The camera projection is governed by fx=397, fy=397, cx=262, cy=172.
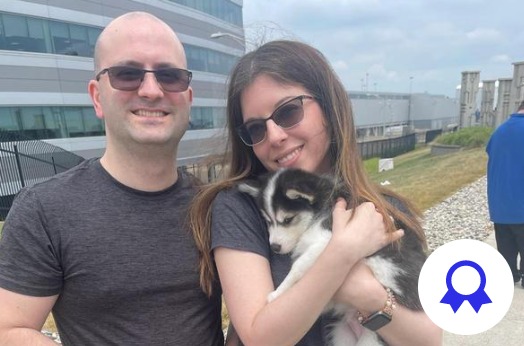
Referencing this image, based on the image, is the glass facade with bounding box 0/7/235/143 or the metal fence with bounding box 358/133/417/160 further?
the metal fence with bounding box 358/133/417/160

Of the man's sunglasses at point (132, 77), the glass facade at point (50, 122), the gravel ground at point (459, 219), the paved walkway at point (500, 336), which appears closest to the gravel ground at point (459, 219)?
the gravel ground at point (459, 219)

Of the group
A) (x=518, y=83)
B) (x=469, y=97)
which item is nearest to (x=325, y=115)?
(x=518, y=83)

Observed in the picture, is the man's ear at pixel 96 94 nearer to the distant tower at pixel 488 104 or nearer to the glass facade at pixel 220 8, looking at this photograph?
the distant tower at pixel 488 104

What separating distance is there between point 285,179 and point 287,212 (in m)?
0.22

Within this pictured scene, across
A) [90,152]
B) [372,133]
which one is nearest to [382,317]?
[90,152]

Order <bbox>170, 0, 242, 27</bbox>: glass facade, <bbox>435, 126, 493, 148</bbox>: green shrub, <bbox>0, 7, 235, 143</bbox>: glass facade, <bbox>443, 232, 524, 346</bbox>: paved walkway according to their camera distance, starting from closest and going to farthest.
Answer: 1. <bbox>443, 232, 524, 346</bbox>: paved walkway
2. <bbox>435, 126, 493, 148</bbox>: green shrub
3. <bbox>0, 7, 235, 143</bbox>: glass facade
4. <bbox>170, 0, 242, 27</bbox>: glass facade

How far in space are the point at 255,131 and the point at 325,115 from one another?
425 millimetres

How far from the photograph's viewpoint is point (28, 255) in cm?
188

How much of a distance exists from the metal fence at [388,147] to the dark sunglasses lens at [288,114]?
2886 centimetres

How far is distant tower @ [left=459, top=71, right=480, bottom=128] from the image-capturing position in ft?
93.5

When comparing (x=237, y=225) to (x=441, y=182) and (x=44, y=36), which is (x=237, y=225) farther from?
(x=44, y=36)

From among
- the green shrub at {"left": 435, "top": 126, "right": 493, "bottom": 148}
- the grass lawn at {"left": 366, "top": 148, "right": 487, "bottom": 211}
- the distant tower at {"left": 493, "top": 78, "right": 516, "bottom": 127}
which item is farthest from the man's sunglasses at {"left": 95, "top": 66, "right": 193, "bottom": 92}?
the green shrub at {"left": 435, "top": 126, "right": 493, "bottom": 148}

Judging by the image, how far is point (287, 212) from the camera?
8.34 ft

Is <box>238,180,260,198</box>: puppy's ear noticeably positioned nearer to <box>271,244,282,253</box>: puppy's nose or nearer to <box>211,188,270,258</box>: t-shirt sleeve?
<box>211,188,270,258</box>: t-shirt sleeve
